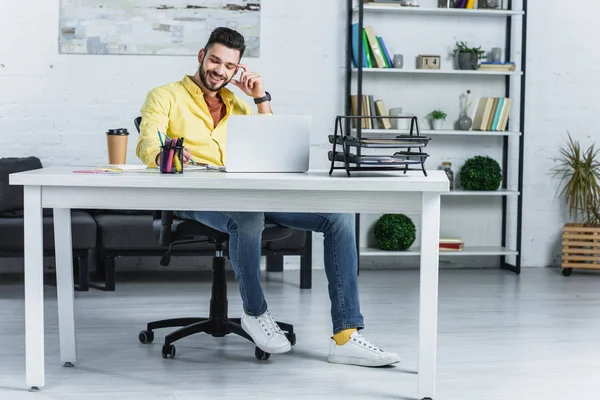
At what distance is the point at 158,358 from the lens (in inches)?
128

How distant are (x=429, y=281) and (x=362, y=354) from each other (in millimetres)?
533

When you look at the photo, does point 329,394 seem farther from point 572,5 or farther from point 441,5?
point 572,5

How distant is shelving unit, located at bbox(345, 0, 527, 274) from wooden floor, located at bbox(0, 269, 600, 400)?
630 millimetres

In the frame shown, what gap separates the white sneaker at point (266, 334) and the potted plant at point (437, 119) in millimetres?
2660

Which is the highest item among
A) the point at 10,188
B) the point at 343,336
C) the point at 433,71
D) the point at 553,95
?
the point at 433,71

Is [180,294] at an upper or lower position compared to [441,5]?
lower

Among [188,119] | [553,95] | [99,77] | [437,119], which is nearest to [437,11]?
[437,119]

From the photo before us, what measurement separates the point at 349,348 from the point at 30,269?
114cm

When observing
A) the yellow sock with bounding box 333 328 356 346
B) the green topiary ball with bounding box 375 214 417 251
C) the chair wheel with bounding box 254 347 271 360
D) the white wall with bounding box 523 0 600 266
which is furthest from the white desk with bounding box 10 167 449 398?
the white wall with bounding box 523 0 600 266

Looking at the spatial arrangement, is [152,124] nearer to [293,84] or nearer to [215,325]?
[215,325]

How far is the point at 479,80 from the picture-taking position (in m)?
5.69

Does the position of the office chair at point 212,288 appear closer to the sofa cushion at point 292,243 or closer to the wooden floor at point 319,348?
the wooden floor at point 319,348

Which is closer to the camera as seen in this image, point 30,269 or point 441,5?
point 30,269

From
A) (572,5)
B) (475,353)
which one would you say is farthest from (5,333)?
(572,5)
